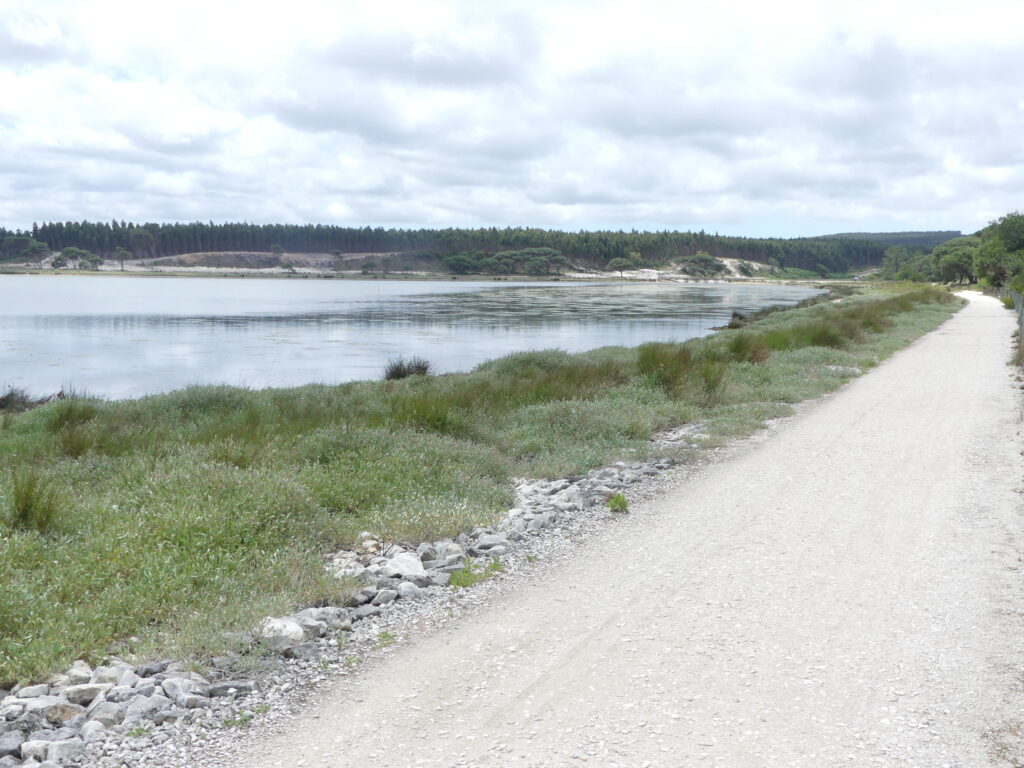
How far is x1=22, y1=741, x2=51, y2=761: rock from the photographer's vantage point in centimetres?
398

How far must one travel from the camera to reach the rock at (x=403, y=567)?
21.0 feet

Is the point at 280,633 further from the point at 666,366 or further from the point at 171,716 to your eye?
the point at 666,366

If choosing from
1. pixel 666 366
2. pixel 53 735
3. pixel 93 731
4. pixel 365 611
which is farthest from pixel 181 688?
pixel 666 366

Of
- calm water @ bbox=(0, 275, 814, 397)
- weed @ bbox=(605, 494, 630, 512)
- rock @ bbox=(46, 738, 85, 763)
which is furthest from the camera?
calm water @ bbox=(0, 275, 814, 397)

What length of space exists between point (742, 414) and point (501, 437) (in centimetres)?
430

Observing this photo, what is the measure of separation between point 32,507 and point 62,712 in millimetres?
3136

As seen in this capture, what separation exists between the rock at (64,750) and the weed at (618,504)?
5147 millimetres

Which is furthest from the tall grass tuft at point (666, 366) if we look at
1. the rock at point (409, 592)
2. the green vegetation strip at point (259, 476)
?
the rock at point (409, 592)

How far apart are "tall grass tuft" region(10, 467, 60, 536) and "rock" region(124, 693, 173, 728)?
297 centimetres

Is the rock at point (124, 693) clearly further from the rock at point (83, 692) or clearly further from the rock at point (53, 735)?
the rock at point (53, 735)

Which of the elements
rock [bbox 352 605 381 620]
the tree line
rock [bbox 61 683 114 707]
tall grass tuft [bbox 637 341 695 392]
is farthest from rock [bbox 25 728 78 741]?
the tree line

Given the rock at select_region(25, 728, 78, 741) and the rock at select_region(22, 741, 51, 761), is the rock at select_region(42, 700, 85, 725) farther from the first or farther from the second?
the rock at select_region(22, 741, 51, 761)

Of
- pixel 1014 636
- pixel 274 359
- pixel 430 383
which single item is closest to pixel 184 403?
pixel 430 383

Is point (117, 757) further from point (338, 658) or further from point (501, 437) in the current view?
point (501, 437)
